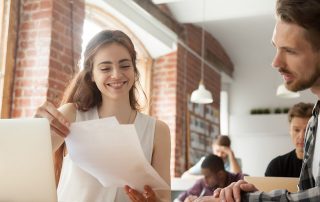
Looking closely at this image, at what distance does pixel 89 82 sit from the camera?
1697 mm

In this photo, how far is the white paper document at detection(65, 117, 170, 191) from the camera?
124 cm

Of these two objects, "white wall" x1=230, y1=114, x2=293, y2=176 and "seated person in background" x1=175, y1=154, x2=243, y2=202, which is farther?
"white wall" x1=230, y1=114, x2=293, y2=176

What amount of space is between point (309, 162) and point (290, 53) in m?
0.31

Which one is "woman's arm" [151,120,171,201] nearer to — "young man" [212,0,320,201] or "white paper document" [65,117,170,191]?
"white paper document" [65,117,170,191]

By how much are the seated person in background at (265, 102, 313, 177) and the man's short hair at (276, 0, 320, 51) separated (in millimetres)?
1332

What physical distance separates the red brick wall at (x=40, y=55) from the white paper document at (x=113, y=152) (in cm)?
217

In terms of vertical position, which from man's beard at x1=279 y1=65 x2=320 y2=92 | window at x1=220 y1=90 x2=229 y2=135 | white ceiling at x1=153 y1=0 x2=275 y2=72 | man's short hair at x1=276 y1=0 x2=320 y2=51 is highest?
white ceiling at x1=153 y1=0 x2=275 y2=72

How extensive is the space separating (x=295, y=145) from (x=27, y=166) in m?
1.85

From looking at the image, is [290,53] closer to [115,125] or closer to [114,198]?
[115,125]

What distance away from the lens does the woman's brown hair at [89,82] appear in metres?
1.62

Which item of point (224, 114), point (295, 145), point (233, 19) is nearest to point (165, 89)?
point (233, 19)

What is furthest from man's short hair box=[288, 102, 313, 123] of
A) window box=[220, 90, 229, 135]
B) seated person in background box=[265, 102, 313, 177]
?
window box=[220, 90, 229, 135]

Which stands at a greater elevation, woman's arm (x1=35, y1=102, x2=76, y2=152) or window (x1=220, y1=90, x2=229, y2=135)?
window (x1=220, y1=90, x2=229, y2=135)

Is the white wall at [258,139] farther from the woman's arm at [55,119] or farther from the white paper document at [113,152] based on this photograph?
the woman's arm at [55,119]
